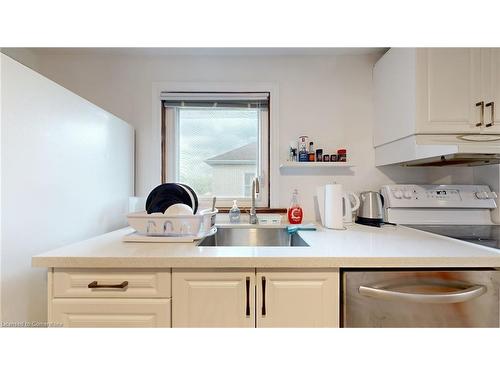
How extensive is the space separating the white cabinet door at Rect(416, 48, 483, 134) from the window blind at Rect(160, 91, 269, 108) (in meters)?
0.94

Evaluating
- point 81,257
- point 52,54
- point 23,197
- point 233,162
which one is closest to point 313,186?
point 233,162

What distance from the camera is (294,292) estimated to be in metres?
0.95

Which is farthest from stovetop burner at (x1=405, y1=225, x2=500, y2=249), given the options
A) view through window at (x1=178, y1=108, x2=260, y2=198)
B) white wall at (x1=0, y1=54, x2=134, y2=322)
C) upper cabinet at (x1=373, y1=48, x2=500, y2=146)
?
white wall at (x1=0, y1=54, x2=134, y2=322)

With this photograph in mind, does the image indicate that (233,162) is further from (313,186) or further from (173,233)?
(173,233)

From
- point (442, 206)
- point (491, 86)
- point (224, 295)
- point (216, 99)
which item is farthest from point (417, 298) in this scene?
point (216, 99)

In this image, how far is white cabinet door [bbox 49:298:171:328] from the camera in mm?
930

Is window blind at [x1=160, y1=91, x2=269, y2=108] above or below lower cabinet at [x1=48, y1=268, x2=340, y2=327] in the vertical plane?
above

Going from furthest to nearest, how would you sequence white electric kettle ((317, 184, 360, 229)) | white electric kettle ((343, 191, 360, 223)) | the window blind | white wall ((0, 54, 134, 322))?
the window blind
white electric kettle ((343, 191, 360, 223))
white electric kettle ((317, 184, 360, 229))
white wall ((0, 54, 134, 322))

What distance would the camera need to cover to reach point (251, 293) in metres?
0.95

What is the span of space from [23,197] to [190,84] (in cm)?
123

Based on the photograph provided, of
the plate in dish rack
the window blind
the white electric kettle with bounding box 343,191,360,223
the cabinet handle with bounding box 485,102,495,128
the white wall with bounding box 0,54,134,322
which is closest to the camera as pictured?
the white wall with bounding box 0,54,134,322

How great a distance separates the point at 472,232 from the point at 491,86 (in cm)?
78

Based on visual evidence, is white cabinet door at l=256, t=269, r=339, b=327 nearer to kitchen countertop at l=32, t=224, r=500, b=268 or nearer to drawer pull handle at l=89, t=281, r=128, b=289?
kitchen countertop at l=32, t=224, r=500, b=268

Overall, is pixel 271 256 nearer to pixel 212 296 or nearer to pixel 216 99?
pixel 212 296
